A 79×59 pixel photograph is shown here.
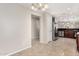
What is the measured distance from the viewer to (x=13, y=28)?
3547 millimetres

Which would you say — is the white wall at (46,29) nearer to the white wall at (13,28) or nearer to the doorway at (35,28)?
the doorway at (35,28)

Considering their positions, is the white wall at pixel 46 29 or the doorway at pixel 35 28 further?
the white wall at pixel 46 29

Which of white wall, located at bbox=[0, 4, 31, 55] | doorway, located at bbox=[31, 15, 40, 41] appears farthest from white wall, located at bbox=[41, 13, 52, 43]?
white wall, located at bbox=[0, 4, 31, 55]

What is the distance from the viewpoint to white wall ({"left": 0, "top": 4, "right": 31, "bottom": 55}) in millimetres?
3080

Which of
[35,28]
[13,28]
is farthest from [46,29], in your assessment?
[13,28]

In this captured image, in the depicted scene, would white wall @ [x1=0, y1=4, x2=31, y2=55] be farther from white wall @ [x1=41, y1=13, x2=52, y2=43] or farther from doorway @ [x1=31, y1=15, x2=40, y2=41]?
white wall @ [x1=41, y1=13, x2=52, y2=43]

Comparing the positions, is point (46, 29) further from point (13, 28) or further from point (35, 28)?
point (13, 28)

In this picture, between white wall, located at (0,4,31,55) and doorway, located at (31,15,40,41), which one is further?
doorway, located at (31,15,40,41)

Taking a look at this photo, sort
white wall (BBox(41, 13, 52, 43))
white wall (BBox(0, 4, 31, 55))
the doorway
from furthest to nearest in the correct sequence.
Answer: white wall (BBox(41, 13, 52, 43)) → the doorway → white wall (BBox(0, 4, 31, 55))

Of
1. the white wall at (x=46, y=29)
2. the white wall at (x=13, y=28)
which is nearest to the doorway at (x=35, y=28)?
the white wall at (x=46, y=29)

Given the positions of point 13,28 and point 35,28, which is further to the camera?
point 35,28

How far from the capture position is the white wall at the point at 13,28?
3.08 metres

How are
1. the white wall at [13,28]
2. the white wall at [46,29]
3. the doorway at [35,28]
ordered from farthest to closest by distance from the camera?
the white wall at [46,29] < the doorway at [35,28] < the white wall at [13,28]

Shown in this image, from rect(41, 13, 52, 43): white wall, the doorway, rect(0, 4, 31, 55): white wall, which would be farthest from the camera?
rect(41, 13, 52, 43): white wall
